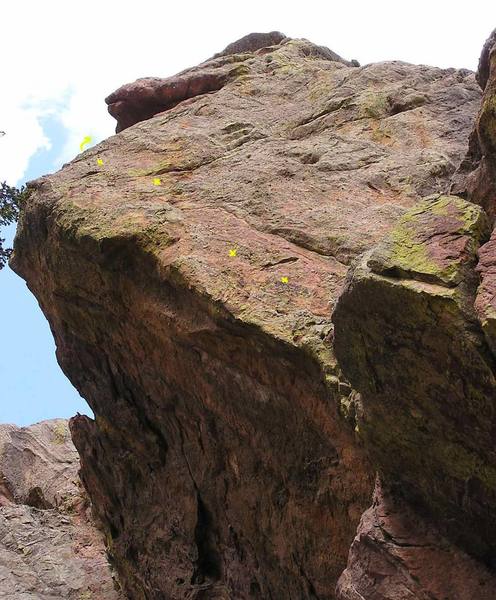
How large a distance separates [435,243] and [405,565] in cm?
461

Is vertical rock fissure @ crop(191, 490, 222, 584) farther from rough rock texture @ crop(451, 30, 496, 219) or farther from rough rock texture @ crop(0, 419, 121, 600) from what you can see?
rough rock texture @ crop(451, 30, 496, 219)

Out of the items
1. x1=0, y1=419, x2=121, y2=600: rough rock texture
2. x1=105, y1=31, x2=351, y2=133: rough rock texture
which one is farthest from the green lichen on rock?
x1=0, y1=419, x2=121, y2=600: rough rock texture

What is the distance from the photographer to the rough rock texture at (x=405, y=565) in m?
10.9

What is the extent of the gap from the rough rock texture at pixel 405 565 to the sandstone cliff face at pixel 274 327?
6 cm

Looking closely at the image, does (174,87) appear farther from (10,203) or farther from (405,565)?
(405,565)

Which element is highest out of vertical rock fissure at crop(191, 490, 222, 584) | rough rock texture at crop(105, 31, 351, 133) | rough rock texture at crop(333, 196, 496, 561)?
rough rock texture at crop(105, 31, 351, 133)

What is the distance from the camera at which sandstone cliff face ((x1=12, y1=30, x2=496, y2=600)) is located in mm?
10711

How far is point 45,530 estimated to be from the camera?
1141 inches

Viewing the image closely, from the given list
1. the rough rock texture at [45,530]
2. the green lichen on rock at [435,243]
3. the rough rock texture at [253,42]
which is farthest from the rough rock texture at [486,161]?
the rough rock texture at [253,42]

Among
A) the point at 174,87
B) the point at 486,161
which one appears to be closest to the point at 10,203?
the point at 174,87

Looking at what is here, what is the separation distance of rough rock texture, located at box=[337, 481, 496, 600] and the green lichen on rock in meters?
3.83

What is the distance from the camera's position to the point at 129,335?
62.4 feet

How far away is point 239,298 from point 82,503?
19.9m

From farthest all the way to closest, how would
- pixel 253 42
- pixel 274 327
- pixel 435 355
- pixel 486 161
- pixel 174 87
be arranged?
pixel 253 42, pixel 174 87, pixel 274 327, pixel 486 161, pixel 435 355
